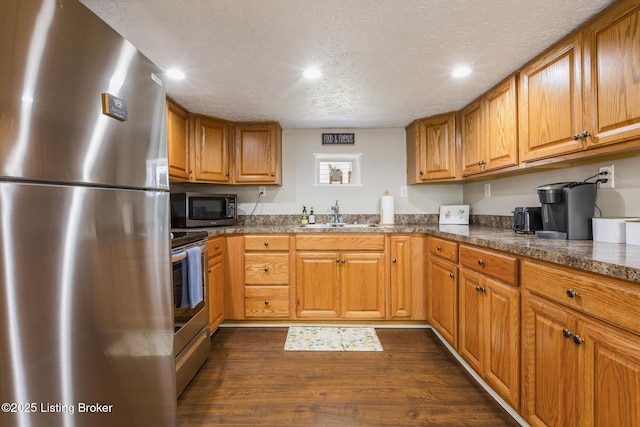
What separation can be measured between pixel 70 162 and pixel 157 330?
2.14 ft

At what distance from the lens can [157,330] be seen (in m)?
1.06

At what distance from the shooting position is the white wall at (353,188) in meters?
3.19

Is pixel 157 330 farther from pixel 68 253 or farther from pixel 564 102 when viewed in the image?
pixel 564 102

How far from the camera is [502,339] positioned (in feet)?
4.96

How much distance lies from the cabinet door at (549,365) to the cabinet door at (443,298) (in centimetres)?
72

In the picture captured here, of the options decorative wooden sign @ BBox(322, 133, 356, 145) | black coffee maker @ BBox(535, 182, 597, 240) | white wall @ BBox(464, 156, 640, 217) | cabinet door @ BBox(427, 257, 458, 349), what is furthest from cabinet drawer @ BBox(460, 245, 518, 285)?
decorative wooden sign @ BBox(322, 133, 356, 145)

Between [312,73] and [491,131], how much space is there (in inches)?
55.0

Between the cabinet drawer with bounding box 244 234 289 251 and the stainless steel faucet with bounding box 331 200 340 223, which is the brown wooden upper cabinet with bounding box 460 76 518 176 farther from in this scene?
the cabinet drawer with bounding box 244 234 289 251

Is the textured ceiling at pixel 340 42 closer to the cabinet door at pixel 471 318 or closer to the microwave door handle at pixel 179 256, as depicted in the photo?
the microwave door handle at pixel 179 256

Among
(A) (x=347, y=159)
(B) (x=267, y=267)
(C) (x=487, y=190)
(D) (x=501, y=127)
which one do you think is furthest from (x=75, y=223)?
(C) (x=487, y=190)

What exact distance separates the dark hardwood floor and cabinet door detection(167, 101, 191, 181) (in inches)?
59.3

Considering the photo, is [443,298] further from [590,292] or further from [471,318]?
[590,292]

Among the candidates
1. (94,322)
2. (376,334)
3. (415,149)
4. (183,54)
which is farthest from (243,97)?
(376,334)

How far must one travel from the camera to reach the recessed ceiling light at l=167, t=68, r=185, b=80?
72.3 inches
